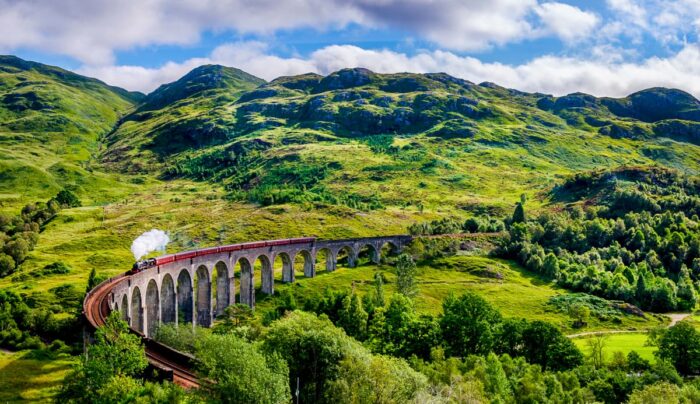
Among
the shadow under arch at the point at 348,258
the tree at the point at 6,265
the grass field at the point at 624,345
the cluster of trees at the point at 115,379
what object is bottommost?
the grass field at the point at 624,345

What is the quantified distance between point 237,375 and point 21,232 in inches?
5541

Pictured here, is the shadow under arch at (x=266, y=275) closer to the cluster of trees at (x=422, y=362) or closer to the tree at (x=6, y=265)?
the cluster of trees at (x=422, y=362)

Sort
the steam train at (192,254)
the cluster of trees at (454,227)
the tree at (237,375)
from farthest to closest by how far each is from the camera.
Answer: the cluster of trees at (454,227) → the steam train at (192,254) → the tree at (237,375)

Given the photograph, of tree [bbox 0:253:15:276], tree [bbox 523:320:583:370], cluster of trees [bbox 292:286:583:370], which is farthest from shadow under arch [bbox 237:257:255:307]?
tree [bbox 0:253:15:276]

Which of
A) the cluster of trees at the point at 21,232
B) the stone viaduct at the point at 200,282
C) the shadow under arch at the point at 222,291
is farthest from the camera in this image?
the cluster of trees at the point at 21,232

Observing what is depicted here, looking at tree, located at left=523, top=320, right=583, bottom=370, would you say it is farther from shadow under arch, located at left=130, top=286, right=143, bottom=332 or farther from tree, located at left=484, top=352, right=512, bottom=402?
shadow under arch, located at left=130, top=286, right=143, bottom=332

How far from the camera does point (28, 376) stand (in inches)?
2613

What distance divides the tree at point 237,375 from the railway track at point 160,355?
400 cm

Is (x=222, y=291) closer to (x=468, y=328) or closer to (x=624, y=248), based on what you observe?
(x=468, y=328)

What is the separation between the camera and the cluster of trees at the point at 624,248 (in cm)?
12056

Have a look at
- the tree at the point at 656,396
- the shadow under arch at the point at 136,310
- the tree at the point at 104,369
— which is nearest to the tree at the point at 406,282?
the shadow under arch at the point at 136,310

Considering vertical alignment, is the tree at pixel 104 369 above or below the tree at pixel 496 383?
above

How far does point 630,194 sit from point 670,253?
39.3 m

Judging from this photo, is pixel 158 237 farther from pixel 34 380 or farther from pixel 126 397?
pixel 126 397
